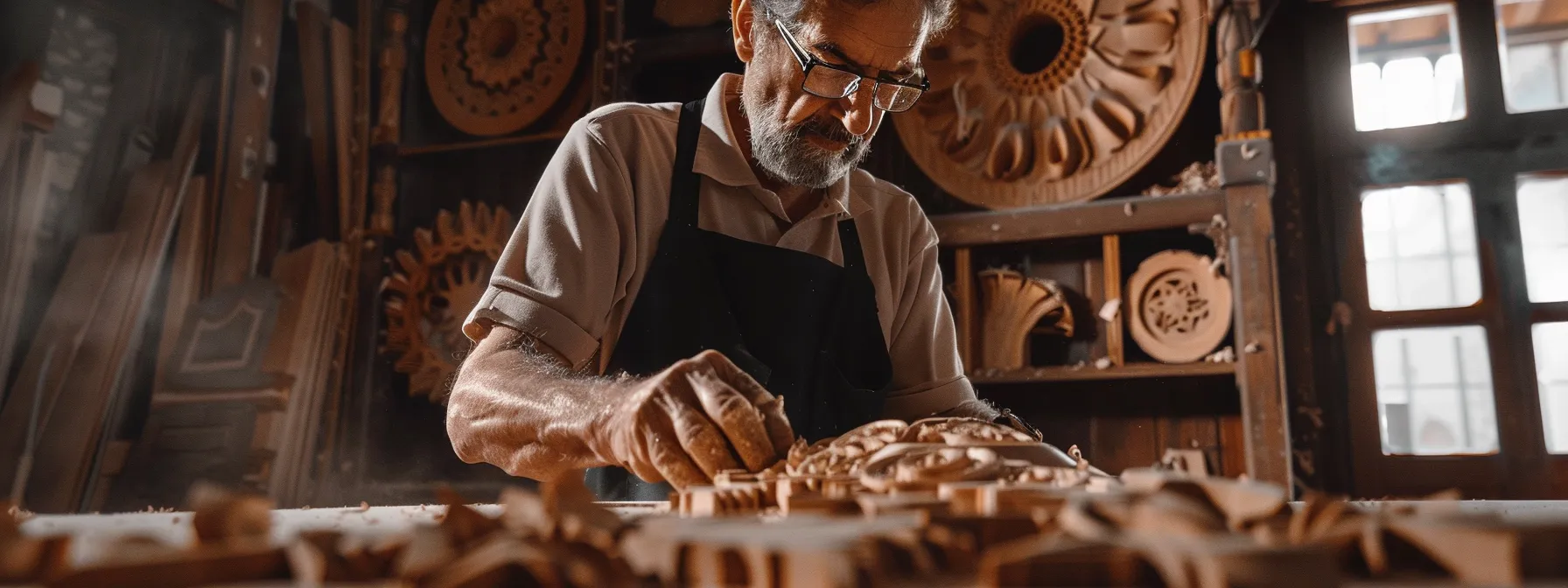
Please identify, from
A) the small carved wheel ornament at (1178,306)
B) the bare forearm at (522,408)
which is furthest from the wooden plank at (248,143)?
the small carved wheel ornament at (1178,306)

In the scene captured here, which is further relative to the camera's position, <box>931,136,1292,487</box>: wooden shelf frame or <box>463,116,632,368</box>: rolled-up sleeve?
<box>931,136,1292,487</box>: wooden shelf frame

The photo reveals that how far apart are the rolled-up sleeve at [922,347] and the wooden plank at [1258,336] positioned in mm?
1324

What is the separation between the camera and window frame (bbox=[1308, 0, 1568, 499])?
3.23 metres

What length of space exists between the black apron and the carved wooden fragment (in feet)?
4.91

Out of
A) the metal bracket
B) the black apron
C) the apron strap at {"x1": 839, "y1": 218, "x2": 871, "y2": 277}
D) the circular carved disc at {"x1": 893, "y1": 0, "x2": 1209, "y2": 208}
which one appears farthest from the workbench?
the circular carved disc at {"x1": 893, "y1": 0, "x2": 1209, "y2": 208}

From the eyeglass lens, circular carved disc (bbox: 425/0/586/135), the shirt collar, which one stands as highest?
circular carved disc (bbox: 425/0/586/135)

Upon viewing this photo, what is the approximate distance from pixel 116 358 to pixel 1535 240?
4927 millimetres

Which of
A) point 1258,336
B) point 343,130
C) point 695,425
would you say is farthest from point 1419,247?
point 343,130

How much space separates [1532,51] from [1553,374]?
106cm

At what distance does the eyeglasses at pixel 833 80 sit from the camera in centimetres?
178

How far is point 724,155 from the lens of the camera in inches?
75.4

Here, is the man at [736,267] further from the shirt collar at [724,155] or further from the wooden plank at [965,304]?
the wooden plank at [965,304]

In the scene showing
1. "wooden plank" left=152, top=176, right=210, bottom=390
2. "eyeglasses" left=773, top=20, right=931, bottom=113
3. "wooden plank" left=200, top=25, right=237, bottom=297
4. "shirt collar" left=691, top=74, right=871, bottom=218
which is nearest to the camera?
"eyeglasses" left=773, top=20, right=931, bottom=113

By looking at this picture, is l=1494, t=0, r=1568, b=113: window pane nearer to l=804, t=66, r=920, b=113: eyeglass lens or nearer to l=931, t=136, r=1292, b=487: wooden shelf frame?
l=931, t=136, r=1292, b=487: wooden shelf frame
